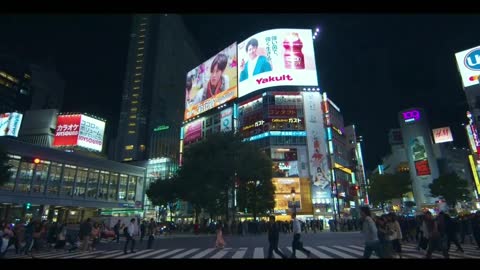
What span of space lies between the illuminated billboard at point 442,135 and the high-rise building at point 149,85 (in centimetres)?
9528

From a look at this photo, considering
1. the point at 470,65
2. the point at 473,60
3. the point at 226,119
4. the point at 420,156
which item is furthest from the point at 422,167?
the point at 226,119

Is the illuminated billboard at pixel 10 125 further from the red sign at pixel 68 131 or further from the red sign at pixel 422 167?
the red sign at pixel 422 167

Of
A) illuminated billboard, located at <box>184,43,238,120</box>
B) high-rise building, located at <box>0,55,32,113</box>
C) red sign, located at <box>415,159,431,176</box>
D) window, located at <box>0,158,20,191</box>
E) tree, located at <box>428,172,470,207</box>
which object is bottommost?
tree, located at <box>428,172,470,207</box>

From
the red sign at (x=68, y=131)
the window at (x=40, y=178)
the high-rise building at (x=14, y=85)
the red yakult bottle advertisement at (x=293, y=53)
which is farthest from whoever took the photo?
the high-rise building at (x=14, y=85)

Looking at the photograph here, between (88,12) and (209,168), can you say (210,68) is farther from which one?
(88,12)

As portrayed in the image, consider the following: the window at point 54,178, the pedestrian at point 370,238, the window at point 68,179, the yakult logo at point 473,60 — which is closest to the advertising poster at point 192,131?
the window at point 68,179

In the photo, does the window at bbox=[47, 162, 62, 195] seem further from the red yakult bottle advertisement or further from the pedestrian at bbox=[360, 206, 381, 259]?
the pedestrian at bbox=[360, 206, 381, 259]

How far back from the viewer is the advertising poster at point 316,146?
178 feet

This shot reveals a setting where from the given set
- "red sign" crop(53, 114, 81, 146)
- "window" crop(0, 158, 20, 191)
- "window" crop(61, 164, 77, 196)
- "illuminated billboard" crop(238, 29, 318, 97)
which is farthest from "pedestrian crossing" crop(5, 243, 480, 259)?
"window" crop(61, 164, 77, 196)

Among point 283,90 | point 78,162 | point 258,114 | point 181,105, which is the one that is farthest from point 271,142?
point 181,105

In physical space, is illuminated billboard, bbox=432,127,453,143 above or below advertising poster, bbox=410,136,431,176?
above

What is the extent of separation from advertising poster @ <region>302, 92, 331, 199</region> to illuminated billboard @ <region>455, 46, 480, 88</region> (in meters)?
24.2

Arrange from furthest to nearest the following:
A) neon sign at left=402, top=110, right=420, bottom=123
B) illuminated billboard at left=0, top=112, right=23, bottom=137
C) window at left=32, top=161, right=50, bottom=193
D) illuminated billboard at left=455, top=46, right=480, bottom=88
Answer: neon sign at left=402, top=110, right=420, bottom=123
window at left=32, top=161, right=50, bottom=193
illuminated billboard at left=0, top=112, right=23, bottom=137
illuminated billboard at left=455, top=46, right=480, bottom=88

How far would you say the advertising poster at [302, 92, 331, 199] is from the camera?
5416cm
